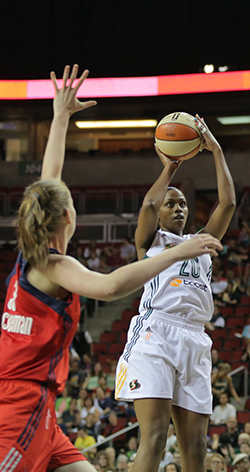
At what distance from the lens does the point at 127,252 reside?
15766 millimetres

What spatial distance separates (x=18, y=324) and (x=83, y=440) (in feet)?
25.6

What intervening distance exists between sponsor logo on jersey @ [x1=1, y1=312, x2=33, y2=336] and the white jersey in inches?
55.1

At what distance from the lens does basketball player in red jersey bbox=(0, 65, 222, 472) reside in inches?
98.9

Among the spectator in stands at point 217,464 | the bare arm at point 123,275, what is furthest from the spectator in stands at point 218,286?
the bare arm at point 123,275

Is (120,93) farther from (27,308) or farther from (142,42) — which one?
(27,308)

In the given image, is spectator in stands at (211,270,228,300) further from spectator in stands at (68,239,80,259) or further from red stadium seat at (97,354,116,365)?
spectator in stands at (68,239,80,259)

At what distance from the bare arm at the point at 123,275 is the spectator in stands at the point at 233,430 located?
7.25 meters

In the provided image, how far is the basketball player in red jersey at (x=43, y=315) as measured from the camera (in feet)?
8.24

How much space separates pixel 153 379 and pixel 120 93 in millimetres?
11513

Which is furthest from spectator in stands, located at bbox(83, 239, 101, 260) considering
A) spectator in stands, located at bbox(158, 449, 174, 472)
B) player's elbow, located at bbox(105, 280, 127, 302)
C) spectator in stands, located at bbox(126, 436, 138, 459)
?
player's elbow, located at bbox(105, 280, 127, 302)

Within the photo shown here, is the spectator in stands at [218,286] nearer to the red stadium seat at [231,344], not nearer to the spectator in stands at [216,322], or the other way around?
the spectator in stands at [216,322]

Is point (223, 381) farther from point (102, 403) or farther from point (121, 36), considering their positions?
point (121, 36)

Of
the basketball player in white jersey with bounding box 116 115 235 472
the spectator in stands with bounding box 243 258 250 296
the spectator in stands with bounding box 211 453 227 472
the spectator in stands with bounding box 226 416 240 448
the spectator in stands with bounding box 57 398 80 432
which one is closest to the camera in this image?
the basketball player in white jersey with bounding box 116 115 235 472

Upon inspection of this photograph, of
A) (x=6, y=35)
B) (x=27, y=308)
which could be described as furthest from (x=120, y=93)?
(x=27, y=308)
